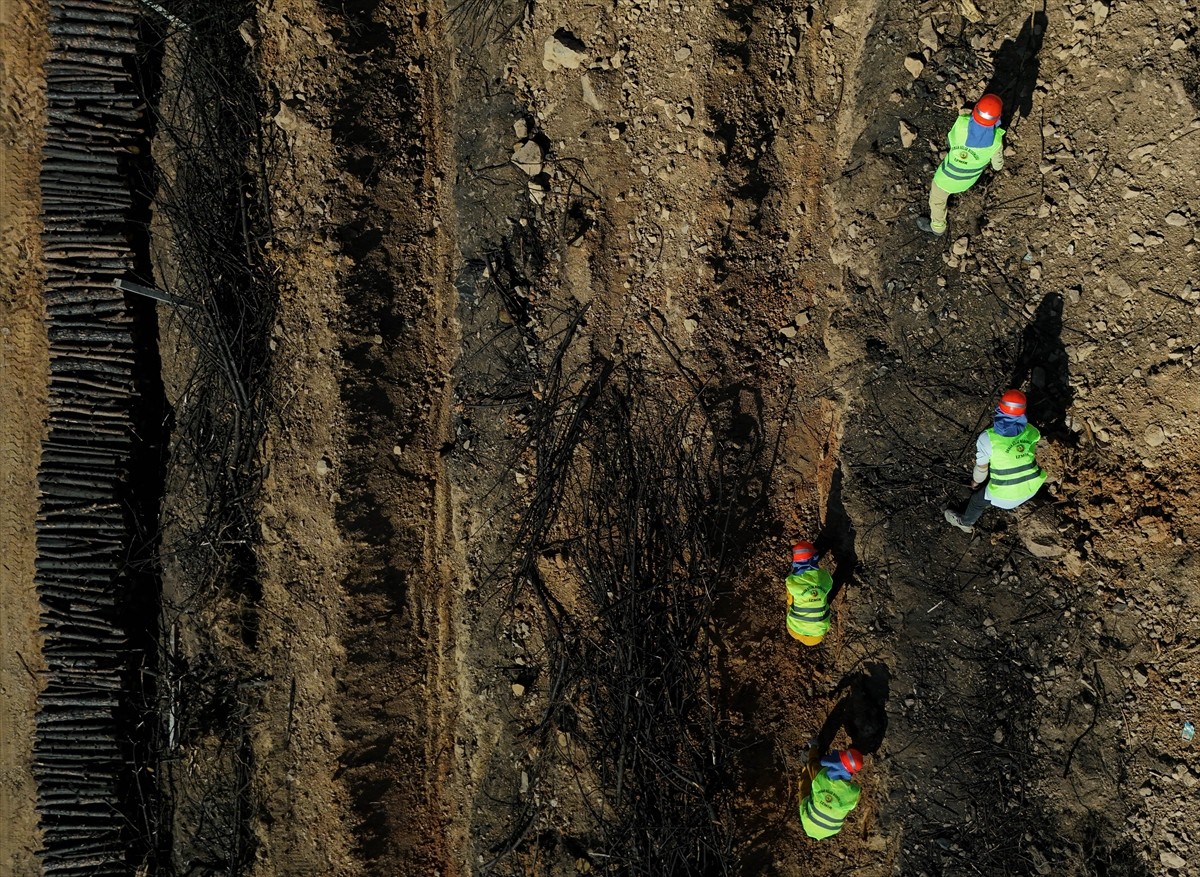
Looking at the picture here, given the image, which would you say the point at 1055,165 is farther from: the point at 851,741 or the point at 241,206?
the point at 241,206

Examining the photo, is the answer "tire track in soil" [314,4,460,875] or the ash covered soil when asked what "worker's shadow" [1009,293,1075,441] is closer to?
the ash covered soil

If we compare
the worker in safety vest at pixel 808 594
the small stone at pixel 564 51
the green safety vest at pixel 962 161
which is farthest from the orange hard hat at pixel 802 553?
the small stone at pixel 564 51

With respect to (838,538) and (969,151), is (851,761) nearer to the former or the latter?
(838,538)

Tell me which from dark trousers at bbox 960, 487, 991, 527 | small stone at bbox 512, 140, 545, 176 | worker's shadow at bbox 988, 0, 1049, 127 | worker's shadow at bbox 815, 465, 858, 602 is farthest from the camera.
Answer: worker's shadow at bbox 815, 465, 858, 602

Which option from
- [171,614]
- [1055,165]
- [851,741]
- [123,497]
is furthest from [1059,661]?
[123,497]

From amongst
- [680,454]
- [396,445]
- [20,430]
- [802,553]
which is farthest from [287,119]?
Answer: [802,553]

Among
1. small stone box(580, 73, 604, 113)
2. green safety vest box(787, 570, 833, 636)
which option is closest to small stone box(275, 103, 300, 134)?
small stone box(580, 73, 604, 113)

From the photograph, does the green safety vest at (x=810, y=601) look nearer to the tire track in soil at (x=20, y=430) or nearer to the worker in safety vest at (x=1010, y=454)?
the worker in safety vest at (x=1010, y=454)
